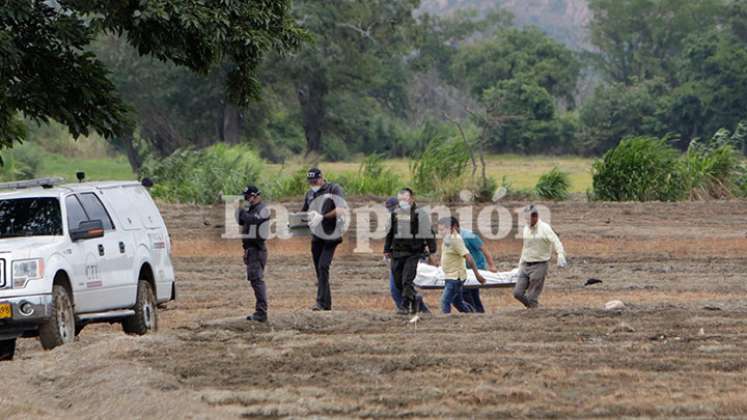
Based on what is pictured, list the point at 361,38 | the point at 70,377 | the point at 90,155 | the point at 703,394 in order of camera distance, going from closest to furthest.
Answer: the point at 703,394 → the point at 70,377 → the point at 361,38 → the point at 90,155

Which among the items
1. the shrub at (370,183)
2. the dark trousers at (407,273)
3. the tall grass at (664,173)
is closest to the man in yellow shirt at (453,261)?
the dark trousers at (407,273)

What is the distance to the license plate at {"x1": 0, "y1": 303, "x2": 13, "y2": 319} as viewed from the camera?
13990 mm

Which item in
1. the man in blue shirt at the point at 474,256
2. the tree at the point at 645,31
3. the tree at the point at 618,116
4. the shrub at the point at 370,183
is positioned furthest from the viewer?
the tree at the point at 645,31

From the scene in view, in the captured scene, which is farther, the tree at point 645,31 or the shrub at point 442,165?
the tree at point 645,31

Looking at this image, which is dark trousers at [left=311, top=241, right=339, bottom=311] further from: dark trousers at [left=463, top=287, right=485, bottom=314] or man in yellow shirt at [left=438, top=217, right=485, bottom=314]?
dark trousers at [left=463, top=287, right=485, bottom=314]

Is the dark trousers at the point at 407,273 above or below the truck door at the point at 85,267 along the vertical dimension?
below

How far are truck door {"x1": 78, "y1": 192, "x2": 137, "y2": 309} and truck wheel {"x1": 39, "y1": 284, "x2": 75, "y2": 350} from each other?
732mm

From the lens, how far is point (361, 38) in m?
74.0

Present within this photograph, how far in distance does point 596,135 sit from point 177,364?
69.2 meters


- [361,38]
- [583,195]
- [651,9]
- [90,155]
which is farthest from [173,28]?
[651,9]

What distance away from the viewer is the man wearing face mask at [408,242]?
1773cm

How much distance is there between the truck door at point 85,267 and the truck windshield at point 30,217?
0.15 metres

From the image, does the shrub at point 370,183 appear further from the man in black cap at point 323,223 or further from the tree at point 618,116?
the tree at point 618,116

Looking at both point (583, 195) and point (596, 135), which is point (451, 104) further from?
point (583, 195)
